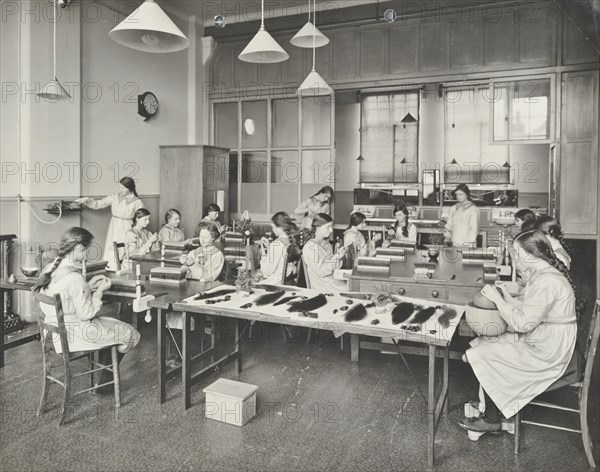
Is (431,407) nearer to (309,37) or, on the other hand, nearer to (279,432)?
(279,432)

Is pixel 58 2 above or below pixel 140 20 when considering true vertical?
above

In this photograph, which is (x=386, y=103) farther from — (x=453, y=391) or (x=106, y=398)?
(x=106, y=398)

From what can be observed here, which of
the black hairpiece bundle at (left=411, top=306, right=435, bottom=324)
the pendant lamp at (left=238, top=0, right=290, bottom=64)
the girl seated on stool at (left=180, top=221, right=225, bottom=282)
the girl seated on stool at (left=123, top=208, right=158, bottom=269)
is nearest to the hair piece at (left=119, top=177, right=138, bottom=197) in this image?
the girl seated on stool at (left=123, top=208, right=158, bottom=269)

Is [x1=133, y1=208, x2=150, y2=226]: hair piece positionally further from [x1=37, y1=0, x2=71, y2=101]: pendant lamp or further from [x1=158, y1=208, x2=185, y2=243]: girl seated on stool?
[x1=37, y1=0, x2=71, y2=101]: pendant lamp

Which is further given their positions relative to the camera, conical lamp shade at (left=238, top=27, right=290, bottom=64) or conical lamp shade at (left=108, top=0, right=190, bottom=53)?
conical lamp shade at (left=238, top=27, right=290, bottom=64)

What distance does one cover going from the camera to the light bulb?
131 inches

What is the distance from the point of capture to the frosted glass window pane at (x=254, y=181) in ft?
31.1

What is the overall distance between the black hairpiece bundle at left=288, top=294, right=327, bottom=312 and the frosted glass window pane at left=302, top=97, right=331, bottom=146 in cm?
630

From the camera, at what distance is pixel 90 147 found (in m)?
7.06

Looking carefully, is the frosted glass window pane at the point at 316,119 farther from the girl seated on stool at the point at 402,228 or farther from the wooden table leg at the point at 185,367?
the wooden table leg at the point at 185,367

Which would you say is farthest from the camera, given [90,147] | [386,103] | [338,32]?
[386,103]

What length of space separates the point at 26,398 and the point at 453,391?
323cm

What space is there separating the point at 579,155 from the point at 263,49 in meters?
5.41

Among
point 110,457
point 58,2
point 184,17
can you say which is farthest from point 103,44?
point 110,457
